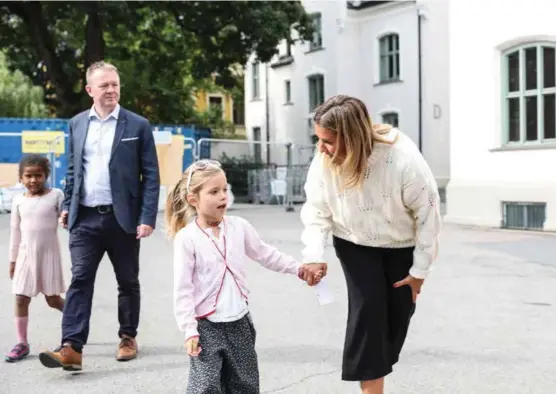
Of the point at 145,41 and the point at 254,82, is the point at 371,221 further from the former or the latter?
the point at 254,82

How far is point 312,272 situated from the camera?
3627 millimetres

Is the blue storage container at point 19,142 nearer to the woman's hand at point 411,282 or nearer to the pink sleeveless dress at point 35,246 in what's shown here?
the pink sleeveless dress at point 35,246

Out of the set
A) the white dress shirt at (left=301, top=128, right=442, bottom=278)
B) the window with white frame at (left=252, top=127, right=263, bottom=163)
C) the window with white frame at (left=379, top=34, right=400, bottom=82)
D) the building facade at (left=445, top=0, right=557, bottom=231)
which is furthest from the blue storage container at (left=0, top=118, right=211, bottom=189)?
the white dress shirt at (left=301, top=128, right=442, bottom=278)

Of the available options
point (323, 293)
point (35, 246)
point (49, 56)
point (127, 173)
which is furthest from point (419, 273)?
point (49, 56)

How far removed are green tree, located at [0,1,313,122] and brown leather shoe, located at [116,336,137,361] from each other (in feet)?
59.0

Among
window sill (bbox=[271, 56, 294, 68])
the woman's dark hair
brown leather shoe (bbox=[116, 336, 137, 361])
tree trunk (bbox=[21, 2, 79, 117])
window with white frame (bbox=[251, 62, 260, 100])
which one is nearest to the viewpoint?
brown leather shoe (bbox=[116, 336, 137, 361])

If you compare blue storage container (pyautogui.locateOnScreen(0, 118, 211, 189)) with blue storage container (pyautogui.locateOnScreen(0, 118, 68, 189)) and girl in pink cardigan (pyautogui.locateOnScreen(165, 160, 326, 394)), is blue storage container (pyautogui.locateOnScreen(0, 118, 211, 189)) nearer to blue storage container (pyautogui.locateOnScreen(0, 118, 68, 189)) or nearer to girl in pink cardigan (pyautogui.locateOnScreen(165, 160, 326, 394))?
blue storage container (pyautogui.locateOnScreen(0, 118, 68, 189))

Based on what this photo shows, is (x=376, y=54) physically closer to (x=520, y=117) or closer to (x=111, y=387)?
(x=520, y=117)

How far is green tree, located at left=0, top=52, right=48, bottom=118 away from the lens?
34.2 meters

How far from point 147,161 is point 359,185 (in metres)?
2.14

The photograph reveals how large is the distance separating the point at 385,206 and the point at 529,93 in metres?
12.6

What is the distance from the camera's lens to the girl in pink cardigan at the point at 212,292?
11.0 feet

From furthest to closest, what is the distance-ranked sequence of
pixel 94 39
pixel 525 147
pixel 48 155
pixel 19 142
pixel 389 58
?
pixel 389 58 → pixel 94 39 → pixel 19 142 → pixel 48 155 → pixel 525 147

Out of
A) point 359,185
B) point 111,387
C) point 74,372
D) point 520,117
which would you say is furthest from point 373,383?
point 520,117
